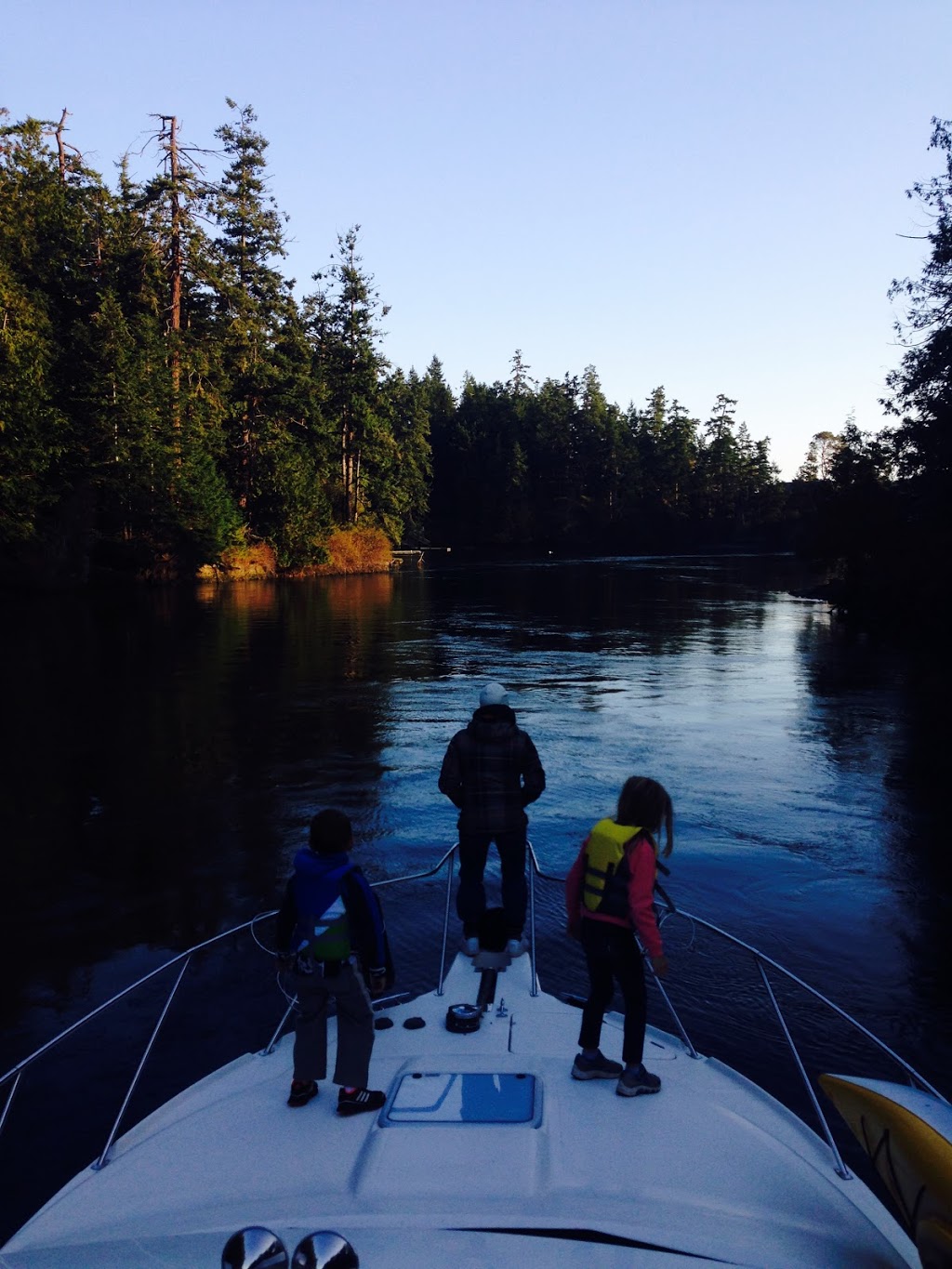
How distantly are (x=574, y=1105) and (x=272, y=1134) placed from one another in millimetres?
1404

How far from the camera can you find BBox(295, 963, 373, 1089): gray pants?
4648 mm

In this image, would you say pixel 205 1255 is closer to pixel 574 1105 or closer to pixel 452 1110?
pixel 452 1110

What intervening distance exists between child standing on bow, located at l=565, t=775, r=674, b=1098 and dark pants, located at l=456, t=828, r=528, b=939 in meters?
1.63

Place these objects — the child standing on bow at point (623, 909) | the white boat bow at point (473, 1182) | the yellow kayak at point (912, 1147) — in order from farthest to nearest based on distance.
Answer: the child standing on bow at point (623, 909), the white boat bow at point (473, 1182), the yellow kayak at point (912, 1147)

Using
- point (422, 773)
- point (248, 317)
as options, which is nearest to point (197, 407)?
point (248, 317)

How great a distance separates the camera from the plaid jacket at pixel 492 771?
272 inches

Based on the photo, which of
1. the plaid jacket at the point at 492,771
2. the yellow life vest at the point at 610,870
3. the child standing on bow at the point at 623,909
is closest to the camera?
the child standing on bow at the point at 623,909

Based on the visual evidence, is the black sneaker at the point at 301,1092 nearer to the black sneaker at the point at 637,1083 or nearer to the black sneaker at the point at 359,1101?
the black sneaker at the point at 359,1101

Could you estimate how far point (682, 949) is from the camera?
28.0 feet

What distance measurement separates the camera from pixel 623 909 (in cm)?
514

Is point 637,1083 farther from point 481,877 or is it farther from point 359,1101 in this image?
point 481,877

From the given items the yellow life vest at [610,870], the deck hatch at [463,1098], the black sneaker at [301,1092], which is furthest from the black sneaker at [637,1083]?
the black sneaker at [301,1092]

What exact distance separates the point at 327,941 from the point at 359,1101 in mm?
758

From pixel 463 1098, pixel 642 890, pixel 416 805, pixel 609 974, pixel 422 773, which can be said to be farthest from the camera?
pixel 422 773
